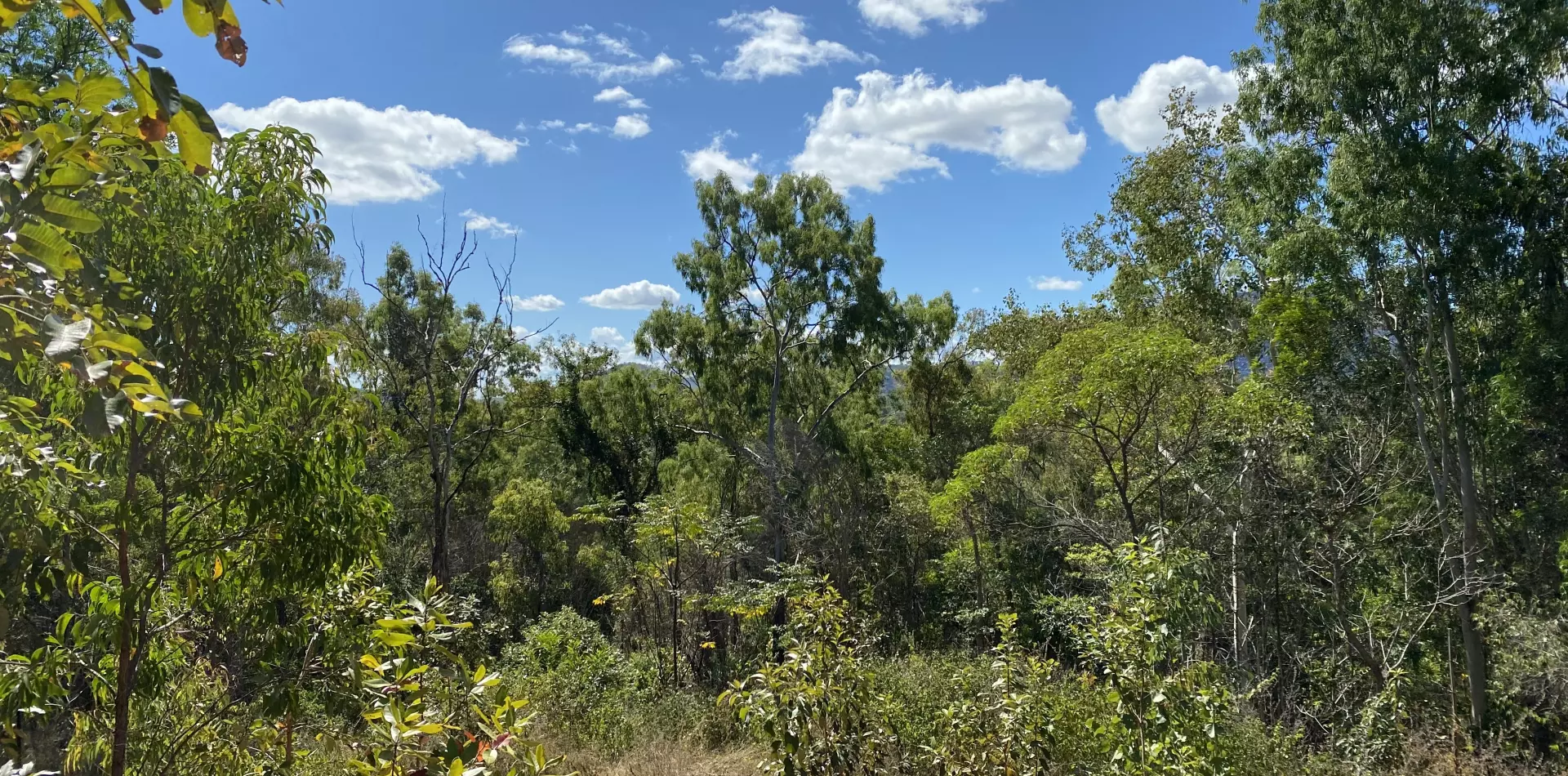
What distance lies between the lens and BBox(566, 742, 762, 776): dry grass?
594cm

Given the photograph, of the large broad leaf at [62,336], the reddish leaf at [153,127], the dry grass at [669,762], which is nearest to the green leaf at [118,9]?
the reddish leaf at [153,127]

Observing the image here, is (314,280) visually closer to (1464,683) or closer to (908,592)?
(908,592)

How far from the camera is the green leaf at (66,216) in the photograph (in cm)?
76

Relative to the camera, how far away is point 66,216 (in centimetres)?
76

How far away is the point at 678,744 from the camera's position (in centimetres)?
688

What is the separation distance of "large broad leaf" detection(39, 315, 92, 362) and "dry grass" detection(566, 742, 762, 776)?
5787 mm

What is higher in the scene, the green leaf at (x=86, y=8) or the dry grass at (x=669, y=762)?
the green leaf at (x=86, y=8)

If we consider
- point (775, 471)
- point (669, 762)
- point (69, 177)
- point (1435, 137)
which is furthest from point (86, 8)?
point (775, 471)

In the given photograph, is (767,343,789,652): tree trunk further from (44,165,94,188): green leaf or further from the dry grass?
(44,165,94,188): green leaf

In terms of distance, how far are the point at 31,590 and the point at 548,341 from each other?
18157mm

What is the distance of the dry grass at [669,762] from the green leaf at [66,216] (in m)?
5.77

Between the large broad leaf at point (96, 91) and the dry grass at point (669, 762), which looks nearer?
the large broad leaf at point (96, 91)

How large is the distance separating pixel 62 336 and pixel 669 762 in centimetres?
617

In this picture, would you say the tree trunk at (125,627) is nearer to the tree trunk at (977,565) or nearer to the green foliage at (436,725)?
the green foliage at (436,725)
